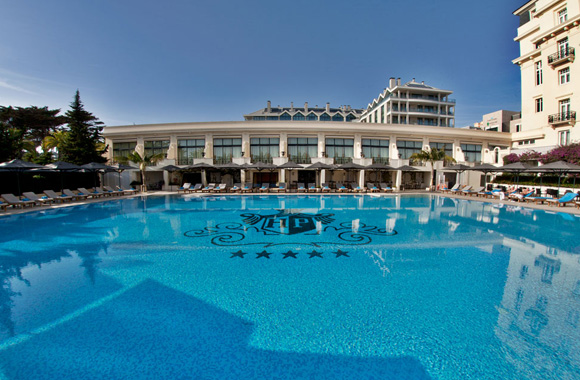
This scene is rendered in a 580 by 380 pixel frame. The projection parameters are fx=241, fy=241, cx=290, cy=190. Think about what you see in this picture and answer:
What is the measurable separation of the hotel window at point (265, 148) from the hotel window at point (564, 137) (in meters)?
25.2

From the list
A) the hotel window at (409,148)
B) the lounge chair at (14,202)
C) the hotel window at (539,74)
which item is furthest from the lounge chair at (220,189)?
the hotel window at (539,74)

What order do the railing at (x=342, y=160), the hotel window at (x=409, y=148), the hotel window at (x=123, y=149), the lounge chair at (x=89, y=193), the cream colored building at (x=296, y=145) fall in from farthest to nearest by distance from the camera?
1. the hotel window at (x=123, y=149)
2. the hotel window at (x=409, y=148)
3. the railing at (x=342, y=160)
4. the cream colored building at (x=296, y=145)
5. the lounge chair at (x=89, y=193)

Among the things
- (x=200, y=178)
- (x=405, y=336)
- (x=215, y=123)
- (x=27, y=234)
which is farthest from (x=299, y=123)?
(x=405, y=336)

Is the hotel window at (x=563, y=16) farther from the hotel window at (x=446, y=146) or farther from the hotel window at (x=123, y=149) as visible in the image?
the hotel window at (x=123, y=149)

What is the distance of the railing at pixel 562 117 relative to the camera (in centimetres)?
2002

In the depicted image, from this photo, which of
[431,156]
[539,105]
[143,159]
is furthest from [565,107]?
[143,159]

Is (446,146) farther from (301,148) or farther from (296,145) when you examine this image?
(296,145)

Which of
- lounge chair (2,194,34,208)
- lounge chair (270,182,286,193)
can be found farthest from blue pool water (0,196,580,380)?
lounge chair (270,182,286,193)

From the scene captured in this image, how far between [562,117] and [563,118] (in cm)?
13

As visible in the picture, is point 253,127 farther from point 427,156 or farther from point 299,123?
point 427,156

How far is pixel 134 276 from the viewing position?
5.03 meters

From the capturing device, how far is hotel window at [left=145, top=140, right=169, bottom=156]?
25.4 meters

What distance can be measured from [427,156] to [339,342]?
24.1 m

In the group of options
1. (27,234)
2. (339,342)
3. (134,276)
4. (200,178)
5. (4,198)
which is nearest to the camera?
(339,342)
